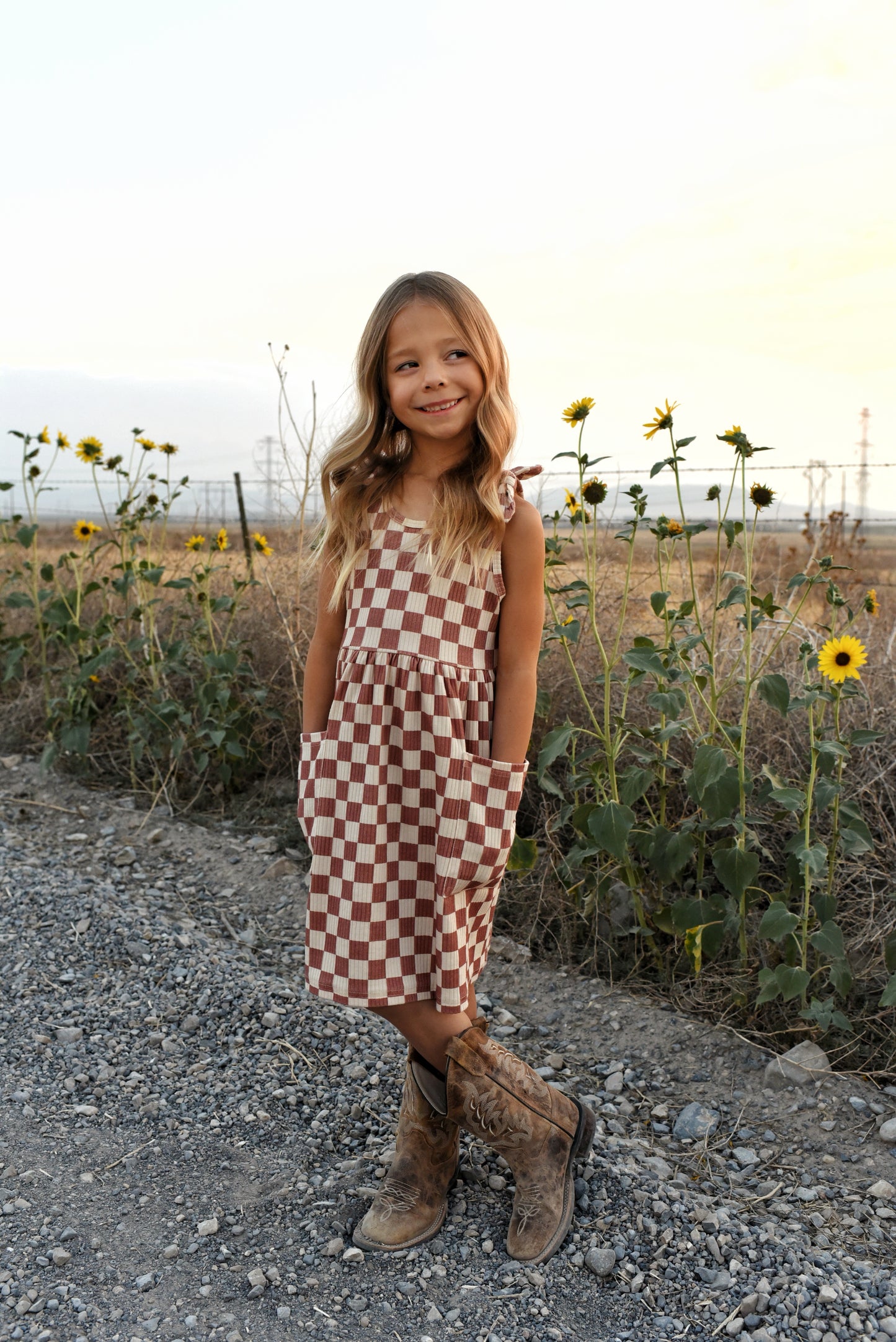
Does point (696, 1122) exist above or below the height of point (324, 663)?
below

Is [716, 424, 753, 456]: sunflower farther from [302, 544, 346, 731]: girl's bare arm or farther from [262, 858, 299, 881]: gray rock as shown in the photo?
[262, 858, 299, 881]: gray rock

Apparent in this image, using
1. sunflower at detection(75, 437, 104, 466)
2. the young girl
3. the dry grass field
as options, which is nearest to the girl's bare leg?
the young girl

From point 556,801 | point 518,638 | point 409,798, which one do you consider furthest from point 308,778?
point 556,801

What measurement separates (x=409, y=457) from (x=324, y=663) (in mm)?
409

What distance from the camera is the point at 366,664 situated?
1795mm

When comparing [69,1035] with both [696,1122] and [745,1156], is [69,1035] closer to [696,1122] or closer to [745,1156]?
[696,1122]

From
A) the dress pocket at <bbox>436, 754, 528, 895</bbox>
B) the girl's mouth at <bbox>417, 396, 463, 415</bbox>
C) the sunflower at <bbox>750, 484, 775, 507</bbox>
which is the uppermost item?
the girl's mouth at <bbox>417, 396, 463, 415</bbox>

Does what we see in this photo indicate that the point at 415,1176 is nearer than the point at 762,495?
Yes

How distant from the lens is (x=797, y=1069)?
231 cm

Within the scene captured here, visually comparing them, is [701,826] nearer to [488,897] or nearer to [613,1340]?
[488,897]

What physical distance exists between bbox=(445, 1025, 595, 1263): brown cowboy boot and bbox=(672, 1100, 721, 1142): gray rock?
385mm

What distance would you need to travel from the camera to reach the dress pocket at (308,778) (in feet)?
6.06

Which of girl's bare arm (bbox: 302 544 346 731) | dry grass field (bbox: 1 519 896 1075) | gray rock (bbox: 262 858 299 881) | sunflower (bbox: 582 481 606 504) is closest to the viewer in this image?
girl's bare arm (bbox: 302 544 346 731)

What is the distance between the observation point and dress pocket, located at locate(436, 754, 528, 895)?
Result: 174cm
